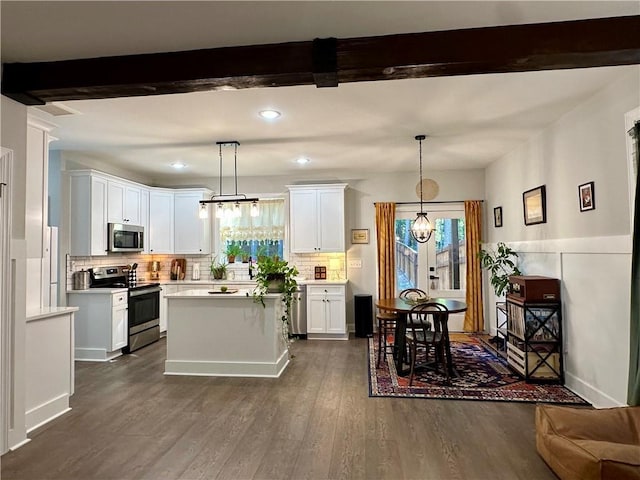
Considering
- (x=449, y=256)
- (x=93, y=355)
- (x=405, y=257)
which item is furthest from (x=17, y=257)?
(x=449, y=256)

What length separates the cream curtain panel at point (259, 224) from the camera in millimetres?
6954

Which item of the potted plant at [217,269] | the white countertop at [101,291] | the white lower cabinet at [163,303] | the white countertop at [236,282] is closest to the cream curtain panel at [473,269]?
the white countertop at [236,282]

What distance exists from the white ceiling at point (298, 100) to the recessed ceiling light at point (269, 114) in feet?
0.25

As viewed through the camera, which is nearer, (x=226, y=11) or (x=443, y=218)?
(x=226, y=11)

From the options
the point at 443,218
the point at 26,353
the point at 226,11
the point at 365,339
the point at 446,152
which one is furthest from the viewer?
the point at 443,218

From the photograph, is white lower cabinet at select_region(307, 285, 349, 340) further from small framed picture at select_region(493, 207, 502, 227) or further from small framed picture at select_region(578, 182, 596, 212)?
small framed picture at select_region(578, 182, 596, 212)

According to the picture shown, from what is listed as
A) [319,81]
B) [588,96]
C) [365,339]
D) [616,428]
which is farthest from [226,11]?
[365,339]

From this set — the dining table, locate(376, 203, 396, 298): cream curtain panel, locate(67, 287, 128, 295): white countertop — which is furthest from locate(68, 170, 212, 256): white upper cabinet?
the dining table

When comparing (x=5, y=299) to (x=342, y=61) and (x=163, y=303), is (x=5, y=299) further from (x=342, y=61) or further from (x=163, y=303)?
(x=163, y=303)

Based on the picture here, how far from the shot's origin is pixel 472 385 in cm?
392

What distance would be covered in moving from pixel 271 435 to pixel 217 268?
4.27 meters

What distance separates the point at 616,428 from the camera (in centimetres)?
251

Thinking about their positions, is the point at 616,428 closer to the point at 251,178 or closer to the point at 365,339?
the point at 365,339

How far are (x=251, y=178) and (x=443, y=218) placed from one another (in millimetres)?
3344
